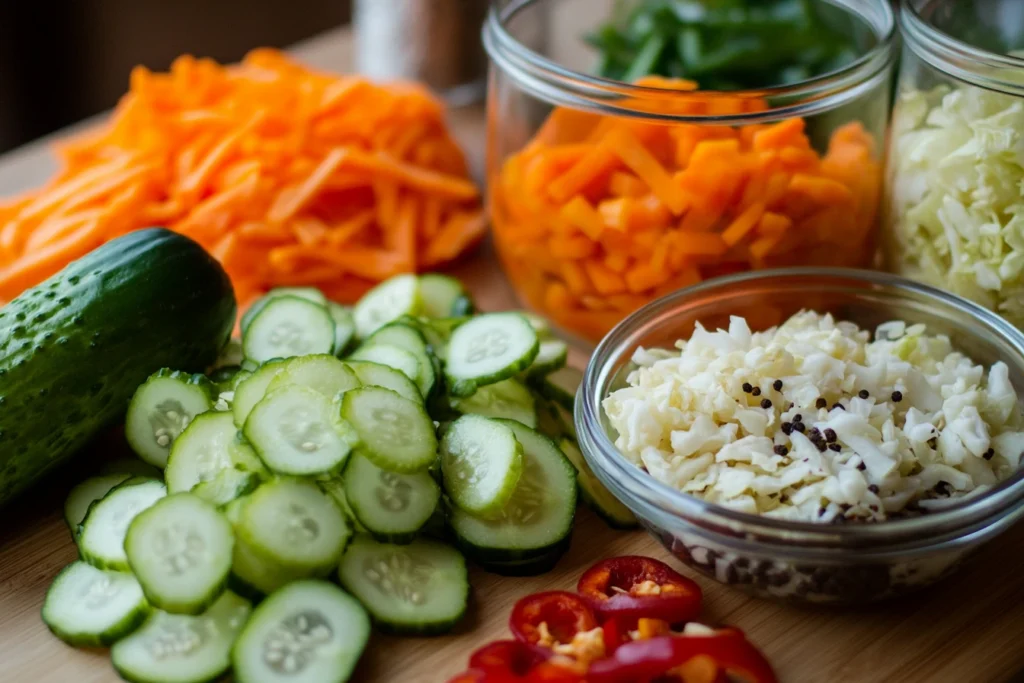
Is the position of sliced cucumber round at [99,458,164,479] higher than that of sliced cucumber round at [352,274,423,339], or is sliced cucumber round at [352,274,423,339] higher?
sliced cucumber round at [352,274,423,339]

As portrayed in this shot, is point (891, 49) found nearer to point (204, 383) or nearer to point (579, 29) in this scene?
point (579, 29)

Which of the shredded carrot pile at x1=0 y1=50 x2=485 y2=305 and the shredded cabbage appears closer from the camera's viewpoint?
the shredded cabbage

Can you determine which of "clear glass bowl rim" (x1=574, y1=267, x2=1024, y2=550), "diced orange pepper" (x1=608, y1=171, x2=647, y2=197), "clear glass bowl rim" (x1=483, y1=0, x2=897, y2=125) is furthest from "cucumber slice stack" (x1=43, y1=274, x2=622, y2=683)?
"clear glass bowl rim" (x1=483, y1=0, x2=897, y2=125)

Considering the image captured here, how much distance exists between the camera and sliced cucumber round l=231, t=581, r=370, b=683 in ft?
5.34

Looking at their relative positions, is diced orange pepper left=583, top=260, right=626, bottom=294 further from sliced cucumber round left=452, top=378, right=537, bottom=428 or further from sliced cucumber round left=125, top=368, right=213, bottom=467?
sliced cucumber round left=125, top=368, right=213, bottom=467

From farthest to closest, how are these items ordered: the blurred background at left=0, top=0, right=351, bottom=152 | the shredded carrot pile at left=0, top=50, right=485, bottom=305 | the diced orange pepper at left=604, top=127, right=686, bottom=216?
the blurred background at left=0, top=0, right=351, bottom=152
the shredded carrot pile at left=0, top=50, right=485, bottom=305
the diced orange pepper at left=604, top=127, right=686, bottom=216

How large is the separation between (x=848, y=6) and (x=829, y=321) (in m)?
0.99

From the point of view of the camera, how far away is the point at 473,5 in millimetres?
3330

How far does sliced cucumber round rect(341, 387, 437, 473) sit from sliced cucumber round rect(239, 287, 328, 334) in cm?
52

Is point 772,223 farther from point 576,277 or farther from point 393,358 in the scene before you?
point 393,358

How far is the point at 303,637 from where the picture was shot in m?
1.67

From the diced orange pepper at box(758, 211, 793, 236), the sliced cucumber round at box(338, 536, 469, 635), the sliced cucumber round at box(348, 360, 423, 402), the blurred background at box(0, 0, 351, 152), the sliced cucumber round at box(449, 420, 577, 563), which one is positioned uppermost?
the diced orange pepper at box(758, 211, 793, 236)

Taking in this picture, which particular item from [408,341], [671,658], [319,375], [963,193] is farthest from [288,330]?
[963,193]

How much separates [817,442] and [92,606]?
1.19 m
